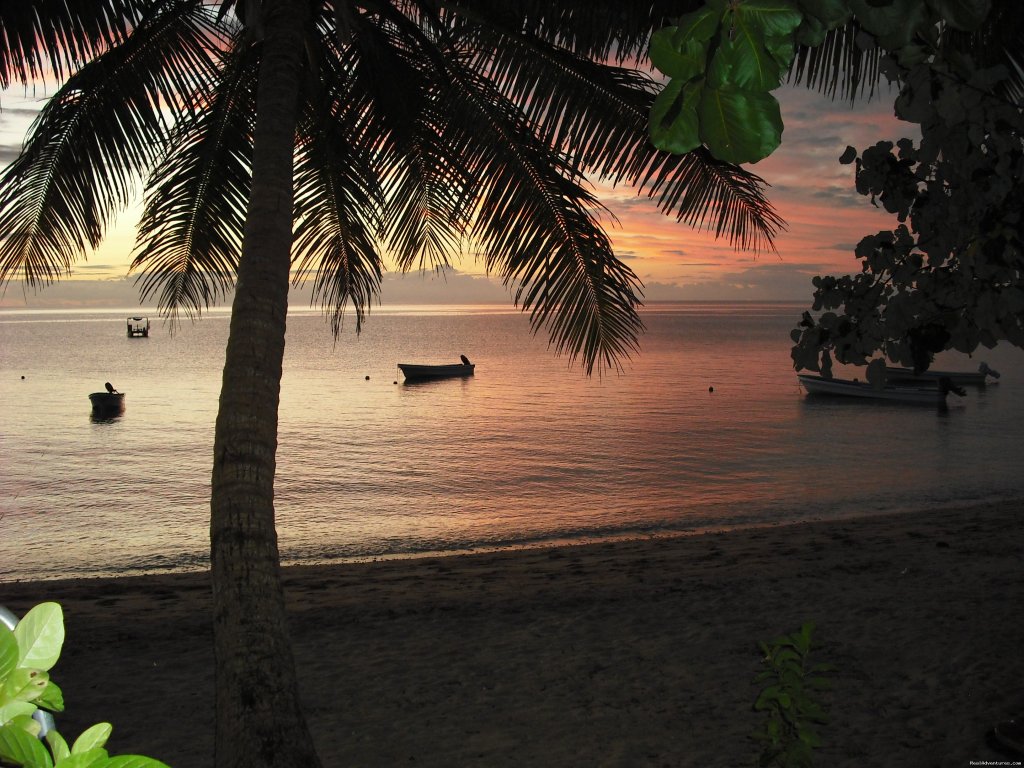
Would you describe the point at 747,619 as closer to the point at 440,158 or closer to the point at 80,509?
the point at 440,158

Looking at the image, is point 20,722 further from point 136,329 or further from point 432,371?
point 136,329

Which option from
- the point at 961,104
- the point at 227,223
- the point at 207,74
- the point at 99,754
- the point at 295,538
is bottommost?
the point at 295,538

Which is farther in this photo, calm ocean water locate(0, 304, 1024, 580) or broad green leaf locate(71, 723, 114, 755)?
calm ocean water locate(0, 304, 1024, 580)

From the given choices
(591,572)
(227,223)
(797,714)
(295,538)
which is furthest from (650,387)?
(797,714)

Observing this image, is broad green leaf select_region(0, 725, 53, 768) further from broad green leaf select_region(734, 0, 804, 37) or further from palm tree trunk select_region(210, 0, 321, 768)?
palm tree trunk select_region(210, 0, 321, 768)

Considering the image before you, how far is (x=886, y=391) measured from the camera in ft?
136

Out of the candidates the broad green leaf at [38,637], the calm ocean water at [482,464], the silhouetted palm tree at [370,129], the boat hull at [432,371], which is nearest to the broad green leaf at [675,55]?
the broad green leaf at [38,637]

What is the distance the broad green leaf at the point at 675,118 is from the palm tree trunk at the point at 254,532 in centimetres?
335

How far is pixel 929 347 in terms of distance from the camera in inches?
105

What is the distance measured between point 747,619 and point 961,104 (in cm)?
628

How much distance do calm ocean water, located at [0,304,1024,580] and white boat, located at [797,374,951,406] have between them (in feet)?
2.70

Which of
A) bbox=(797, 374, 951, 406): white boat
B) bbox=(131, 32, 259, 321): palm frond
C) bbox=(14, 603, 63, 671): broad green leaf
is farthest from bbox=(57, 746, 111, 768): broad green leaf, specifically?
bbox=(797, 374, 951, 406): white boat

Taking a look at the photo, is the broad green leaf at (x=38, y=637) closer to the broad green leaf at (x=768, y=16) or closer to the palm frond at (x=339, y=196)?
the broad green leaf at (x=768, y=16)

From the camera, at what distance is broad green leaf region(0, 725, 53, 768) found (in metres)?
0.74
